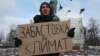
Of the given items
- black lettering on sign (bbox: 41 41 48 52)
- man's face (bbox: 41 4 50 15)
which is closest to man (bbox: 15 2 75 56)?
man's face (bbox: 41 4 50 15)

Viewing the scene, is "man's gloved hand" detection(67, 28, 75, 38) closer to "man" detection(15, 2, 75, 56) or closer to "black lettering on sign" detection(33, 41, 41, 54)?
"man" detection(15, 2, 75, 56)

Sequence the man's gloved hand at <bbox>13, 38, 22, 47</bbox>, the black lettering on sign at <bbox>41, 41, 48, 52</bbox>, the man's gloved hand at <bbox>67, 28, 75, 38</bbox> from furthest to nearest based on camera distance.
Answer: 1. the black lettering on sign at <bbox>41, 41, 48, 52</bbox>
2. the man's gloved hand at <bbox>13, 38, 22, 47</bbox>
3. the man's gloved hand at <bbox>67, 28, 75, 38</bbox>

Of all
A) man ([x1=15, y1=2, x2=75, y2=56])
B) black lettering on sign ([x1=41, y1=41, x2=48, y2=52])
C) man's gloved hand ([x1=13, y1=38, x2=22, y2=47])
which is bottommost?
black lettering on sign ([x1=41, y1=41, x2=48, y2=52])

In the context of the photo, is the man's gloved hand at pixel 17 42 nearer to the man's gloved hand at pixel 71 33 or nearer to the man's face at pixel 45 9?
the man's face at pixel 45 9

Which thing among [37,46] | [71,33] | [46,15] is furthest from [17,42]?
[71,33]

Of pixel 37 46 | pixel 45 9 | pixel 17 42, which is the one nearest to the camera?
pixel 45 9

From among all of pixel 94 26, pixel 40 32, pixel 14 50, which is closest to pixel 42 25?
pixel 40 32

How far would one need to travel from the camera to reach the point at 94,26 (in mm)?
73500

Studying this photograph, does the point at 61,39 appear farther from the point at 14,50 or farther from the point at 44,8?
the point at 14,50

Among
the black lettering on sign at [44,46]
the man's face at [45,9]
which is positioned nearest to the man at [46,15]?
the man's face at [45,9]

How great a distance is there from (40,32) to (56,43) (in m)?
0.36

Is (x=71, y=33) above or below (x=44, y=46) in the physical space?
above

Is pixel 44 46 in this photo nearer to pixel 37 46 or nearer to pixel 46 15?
pixel 37 46

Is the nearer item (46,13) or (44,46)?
(46,13)
